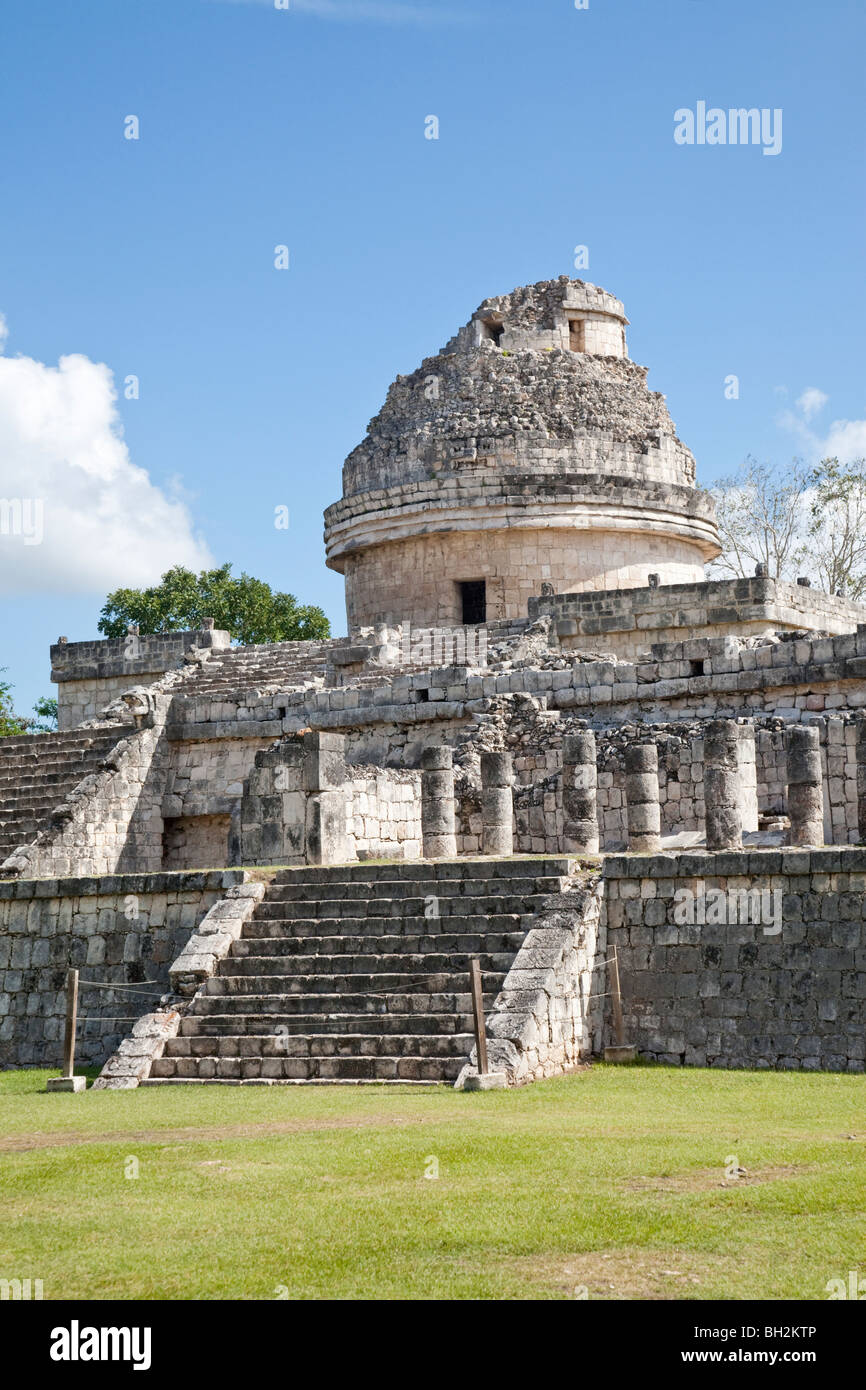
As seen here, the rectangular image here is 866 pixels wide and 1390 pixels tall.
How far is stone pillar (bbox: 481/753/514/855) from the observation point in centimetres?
1719

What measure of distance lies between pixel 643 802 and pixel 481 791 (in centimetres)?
290

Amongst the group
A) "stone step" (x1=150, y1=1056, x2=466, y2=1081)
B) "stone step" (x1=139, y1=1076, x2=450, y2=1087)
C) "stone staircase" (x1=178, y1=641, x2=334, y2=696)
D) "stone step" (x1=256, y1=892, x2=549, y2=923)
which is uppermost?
"stone staircase" (x1=178, y1=641, x2=334, y2=696)

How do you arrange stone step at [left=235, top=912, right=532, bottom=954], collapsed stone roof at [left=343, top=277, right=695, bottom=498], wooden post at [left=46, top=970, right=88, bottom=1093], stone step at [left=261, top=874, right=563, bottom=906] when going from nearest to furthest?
1. wooden post at [left=46, top=970, right=88, bottom=1093]
2. stone step at [left=235, top=912, right=532, bottom=954]
3. stone step at [left=261, top=874, right=563, bottom=906]
4. collapsed stone roof at [left=343, top=277, right=695, bottom=498]

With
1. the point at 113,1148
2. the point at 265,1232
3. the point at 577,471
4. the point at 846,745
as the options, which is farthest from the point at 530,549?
the point at 265,1232

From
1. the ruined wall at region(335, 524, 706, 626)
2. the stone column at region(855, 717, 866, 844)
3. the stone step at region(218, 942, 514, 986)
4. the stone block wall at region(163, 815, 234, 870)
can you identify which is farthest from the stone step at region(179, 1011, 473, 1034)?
the ruined wall at region(335, 524, 706, 626)

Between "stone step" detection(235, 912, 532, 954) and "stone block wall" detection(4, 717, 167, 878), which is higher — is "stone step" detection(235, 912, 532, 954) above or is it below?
below

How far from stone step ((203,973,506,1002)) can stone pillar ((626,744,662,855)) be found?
3.38m

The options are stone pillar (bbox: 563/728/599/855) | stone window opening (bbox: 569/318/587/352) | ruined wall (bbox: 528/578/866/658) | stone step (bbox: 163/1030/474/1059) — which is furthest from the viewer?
stone window opening (bbox: 569/318/587/352)

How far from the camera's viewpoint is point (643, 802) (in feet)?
52.6

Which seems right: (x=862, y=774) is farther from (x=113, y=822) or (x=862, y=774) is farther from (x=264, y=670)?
(x=264, y=670)

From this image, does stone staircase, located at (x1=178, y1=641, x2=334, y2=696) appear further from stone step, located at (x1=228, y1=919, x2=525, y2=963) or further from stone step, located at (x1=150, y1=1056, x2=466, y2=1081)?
stone step, located at (x1=150, y1=1056, x2=466, y2=1081)

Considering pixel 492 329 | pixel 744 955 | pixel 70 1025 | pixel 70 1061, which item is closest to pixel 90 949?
pixel 70 1025

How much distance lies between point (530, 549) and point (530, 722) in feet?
23.5
